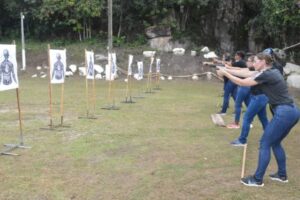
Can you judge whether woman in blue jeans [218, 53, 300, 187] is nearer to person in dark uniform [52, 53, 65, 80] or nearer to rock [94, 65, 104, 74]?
person in dark uniform [52, 53, 65, 80]

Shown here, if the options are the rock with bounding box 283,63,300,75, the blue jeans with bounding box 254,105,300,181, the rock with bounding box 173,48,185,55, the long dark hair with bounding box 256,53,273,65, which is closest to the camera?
the blue jeans with bounding box 254,105,300,181

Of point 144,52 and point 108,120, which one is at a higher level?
point 144,52

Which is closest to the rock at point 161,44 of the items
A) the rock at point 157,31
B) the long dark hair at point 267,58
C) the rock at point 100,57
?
the rock at point 157,31

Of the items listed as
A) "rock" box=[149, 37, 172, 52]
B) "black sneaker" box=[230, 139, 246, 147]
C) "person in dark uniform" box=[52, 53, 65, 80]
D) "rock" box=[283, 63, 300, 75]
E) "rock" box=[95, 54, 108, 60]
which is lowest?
"black sneaker" box=[230, 139, 246, 147]

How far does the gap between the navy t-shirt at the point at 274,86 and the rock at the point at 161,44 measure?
69.7ft

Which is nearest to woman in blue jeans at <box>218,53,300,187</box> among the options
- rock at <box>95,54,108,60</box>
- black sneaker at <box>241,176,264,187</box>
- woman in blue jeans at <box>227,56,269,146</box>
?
black sneaker at <box>241,176,264,187</box>

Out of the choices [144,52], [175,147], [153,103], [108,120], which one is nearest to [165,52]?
[144,52]

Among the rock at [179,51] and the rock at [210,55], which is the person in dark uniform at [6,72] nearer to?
the rock at [210,55]

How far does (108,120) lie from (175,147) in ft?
10.5

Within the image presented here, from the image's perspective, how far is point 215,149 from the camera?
7.85m

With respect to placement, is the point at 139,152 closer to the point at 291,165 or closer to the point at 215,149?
the point at 215,149

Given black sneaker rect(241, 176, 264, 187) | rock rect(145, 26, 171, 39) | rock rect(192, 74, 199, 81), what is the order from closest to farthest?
1. black sneaker rect(241, 176, 264, 187)
2. rock rect(192, 74, 199, 81)
3. rock rect(145, 26, 171, 39)

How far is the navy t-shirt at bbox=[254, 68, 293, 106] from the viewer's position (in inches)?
217

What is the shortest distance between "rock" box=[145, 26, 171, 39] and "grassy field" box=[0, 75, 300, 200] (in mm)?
14962
